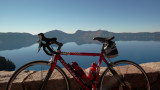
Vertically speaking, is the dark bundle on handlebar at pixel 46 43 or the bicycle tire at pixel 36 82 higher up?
the dark bundle on handlebar at pixel 46 43

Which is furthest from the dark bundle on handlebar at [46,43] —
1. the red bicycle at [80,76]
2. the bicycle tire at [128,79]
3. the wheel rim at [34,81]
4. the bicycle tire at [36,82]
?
the bicycle tire at [128,79]

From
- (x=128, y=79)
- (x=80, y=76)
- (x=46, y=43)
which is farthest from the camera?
(x=128, y=79)

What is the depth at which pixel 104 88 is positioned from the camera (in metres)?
2.49

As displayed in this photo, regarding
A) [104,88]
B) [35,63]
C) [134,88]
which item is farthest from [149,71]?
[35,63]

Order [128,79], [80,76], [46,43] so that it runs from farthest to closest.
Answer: [128,79], [80,76], [46,43]

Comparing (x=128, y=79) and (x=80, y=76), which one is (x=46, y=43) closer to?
(x=80, y=76)

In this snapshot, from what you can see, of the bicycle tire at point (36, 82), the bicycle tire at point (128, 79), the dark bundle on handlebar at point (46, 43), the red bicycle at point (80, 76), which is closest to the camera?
the dark bundle on handlebar at point (46, 43)

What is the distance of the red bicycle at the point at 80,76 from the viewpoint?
205 centimetres

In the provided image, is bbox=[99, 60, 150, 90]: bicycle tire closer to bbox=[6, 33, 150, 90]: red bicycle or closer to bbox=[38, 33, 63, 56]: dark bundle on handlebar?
bbox=[6, 33, 150, 90]: red bicycle

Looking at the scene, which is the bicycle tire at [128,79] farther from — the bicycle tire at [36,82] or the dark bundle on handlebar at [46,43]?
the dark bundle on handlebar at [46,43]

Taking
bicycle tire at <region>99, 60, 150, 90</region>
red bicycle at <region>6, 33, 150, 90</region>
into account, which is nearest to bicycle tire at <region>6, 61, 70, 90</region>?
red bicycle at <region>6, 33, 150, 90</region>

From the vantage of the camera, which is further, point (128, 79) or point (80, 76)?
point (128, 79)

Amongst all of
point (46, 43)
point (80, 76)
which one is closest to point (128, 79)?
point (80, 76)

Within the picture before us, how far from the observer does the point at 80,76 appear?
7.20 ft
